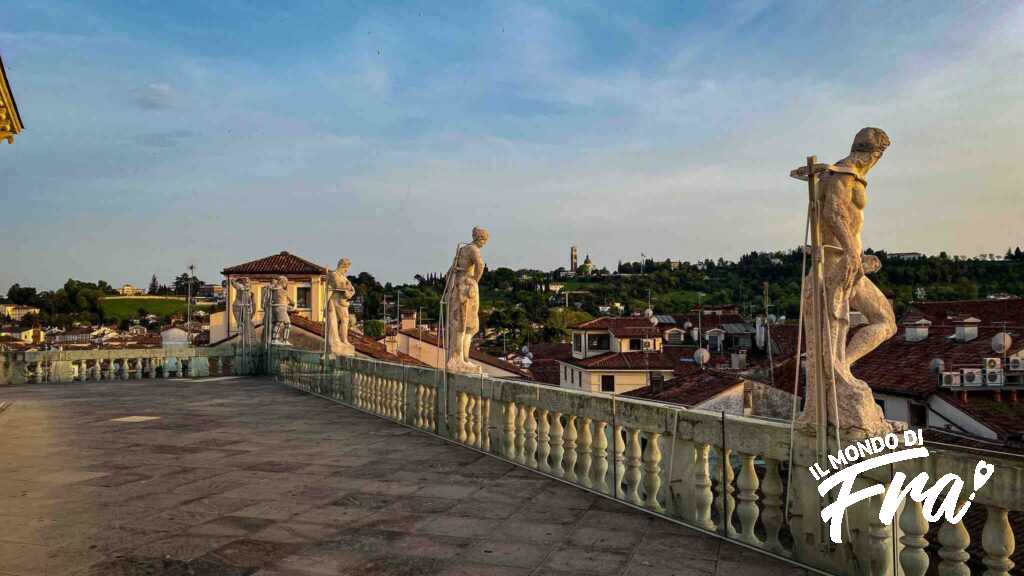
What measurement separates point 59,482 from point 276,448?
235 centimetres

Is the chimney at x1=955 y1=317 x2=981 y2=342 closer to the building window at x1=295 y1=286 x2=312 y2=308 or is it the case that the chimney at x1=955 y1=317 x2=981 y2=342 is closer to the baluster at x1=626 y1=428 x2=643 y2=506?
the baluster at x1=626 y1=428 x2=643 y2=506

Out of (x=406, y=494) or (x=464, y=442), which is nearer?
(x=406, y=494)

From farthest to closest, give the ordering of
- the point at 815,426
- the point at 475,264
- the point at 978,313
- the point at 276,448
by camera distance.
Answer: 1. the point at 978,313
2. the point at 475,264
3. the point at 276,448
4. the point at 815,426

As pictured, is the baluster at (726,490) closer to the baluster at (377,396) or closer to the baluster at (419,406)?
the baluster at (419,406)

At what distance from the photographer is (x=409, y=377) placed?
33.8 feet

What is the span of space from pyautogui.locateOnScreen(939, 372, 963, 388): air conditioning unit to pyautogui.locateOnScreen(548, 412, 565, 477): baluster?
1108 inches

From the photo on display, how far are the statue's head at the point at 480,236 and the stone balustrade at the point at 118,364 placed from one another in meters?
14.7

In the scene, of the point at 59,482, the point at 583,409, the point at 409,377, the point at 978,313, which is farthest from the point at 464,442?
the point at 978,313

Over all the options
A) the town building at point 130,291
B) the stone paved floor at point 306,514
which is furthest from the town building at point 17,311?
the stone paved floor at point 306,514

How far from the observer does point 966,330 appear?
36719 millimetres

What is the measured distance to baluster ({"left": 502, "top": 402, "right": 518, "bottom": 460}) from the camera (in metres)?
7.56

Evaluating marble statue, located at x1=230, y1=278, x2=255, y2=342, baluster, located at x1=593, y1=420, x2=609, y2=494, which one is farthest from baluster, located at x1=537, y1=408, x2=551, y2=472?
marble statue, located at x1=230, y1=278, x2=255, y2=342

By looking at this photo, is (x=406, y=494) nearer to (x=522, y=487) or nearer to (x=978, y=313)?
(x=522, y=487)

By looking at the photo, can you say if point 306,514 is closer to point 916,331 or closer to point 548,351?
point 916,331
